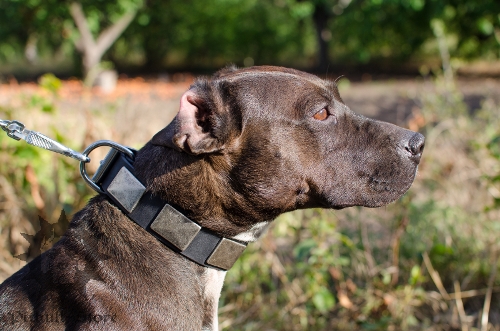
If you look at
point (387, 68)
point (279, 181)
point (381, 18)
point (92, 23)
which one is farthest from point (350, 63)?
point (279, 181)

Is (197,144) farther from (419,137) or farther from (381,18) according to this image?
(381,18)

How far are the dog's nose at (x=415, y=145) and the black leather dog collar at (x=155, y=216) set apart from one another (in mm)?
1073

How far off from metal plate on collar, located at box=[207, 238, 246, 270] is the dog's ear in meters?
0.43

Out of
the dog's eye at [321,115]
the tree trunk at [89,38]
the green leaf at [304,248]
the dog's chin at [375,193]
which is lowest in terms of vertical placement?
the tree trunk at [89,38]

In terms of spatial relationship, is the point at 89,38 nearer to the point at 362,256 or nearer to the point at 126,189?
the point at 362,256

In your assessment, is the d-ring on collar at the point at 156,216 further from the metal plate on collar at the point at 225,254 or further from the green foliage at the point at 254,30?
the green foliage at the point at 254,30

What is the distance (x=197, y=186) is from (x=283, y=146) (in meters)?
0.47

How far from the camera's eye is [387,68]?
63.7 feet

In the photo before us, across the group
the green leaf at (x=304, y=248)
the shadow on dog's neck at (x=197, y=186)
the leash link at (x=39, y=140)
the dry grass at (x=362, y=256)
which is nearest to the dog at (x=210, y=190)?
the shadow on dog's neck at (x=197, y=186)

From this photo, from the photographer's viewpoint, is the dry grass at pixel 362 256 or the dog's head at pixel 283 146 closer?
the dog's head at pixel 283 146

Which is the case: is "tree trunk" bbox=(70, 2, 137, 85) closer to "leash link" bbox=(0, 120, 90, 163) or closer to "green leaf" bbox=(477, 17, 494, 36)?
"green leaf" bbox=(477, 17, 494, 36)

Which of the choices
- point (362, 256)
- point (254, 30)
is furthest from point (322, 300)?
point (254, 30)

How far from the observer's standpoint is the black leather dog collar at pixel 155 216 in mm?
2250

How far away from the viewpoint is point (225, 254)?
94.0 inches
